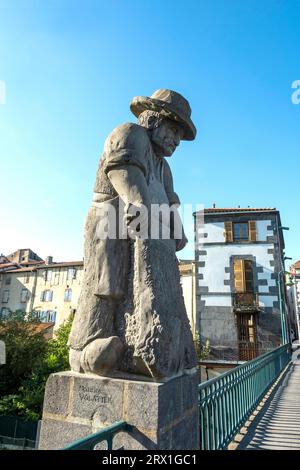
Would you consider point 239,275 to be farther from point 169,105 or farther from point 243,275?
point 169,105

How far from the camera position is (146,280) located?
1893mm

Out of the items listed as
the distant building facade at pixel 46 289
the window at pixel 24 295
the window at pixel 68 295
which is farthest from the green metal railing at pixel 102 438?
the window at pixel 24 295

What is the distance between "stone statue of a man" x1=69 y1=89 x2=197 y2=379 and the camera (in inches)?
70.1

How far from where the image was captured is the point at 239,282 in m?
17.1

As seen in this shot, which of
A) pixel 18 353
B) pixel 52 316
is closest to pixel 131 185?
pixel 18 353

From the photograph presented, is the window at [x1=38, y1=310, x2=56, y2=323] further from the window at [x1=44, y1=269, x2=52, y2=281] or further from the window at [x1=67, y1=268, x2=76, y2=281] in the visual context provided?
the window at [x1=67, y1=268, x2=76, y2=281]

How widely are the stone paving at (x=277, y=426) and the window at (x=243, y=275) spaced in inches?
417

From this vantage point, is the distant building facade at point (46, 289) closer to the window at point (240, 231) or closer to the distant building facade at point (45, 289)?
the distant building facade at point (45, 289)

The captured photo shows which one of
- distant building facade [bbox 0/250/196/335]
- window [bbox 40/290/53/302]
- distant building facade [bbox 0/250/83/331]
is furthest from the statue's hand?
window [bbox 40/290/53/302]

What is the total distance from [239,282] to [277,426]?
520 inches

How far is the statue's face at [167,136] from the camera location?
243cm

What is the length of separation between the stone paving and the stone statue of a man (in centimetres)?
230

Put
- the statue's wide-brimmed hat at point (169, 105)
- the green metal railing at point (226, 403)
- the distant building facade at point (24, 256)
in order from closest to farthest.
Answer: the statue's wide-brimmed hat at point (169, 105) → the green metal railing at point (226, 403) → the distant building facade at point (24, 256)

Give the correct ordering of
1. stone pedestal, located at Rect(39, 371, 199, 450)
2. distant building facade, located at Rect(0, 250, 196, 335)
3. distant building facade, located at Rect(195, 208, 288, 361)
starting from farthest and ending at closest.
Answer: distant building facade, located at Rect(0, 250, 196, 335)
distant building facade, located at Rect(195, 208, 288, 361)
stone pedestal, located at Rect(39, 371, 199, 450)
